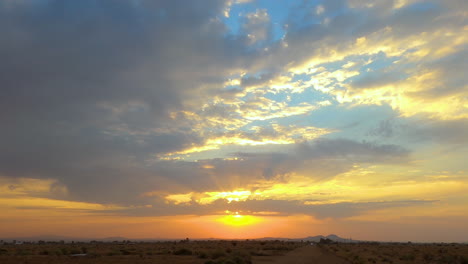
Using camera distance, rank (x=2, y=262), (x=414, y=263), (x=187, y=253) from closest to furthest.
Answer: (x=2, y=262) → (x=414, y=263) → (x=187, y=253)

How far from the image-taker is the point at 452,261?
5312 centimetres

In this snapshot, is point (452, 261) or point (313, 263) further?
point (452, 261)

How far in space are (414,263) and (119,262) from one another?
39799mm

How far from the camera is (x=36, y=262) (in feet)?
132

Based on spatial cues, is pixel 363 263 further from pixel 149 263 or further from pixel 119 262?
pixel 119 262

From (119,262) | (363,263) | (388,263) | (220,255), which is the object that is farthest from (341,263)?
(119,262)

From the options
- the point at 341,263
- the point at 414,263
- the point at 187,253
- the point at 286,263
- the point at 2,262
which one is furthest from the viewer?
the point at 187,253

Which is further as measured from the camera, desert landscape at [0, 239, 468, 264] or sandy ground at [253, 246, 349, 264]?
sandy ground at [253, 246, 349, 264]

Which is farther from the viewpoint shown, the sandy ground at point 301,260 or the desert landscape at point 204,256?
the sandy ground at point 301,260

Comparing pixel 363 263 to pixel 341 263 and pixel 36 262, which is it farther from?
pixel 36 262

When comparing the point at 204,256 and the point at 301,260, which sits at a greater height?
the point at 204,256

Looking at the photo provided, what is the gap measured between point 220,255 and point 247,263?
8.02m

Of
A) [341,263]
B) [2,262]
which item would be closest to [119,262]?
[2,262]

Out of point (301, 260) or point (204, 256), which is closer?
point (301, 260)
